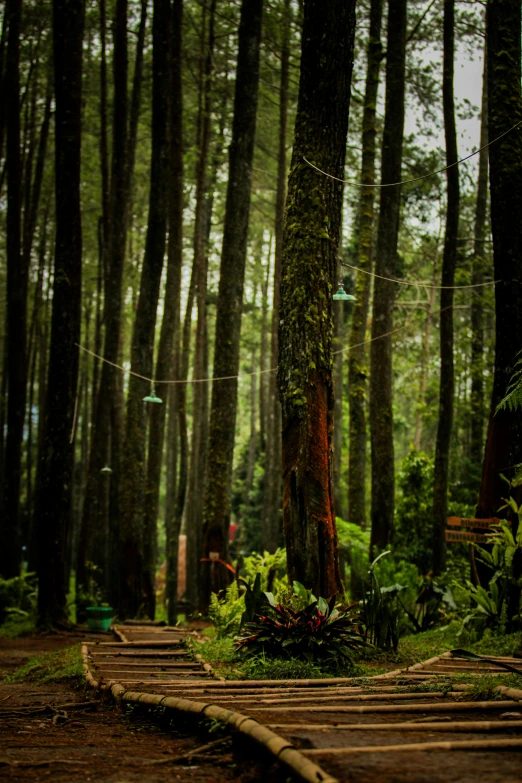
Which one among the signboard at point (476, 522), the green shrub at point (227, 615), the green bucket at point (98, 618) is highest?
the signboard at point (476, 522)

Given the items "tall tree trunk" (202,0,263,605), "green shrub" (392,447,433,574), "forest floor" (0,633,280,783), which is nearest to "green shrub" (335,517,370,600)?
"green shrub" (392,447,433,574)

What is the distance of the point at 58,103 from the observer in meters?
12.1

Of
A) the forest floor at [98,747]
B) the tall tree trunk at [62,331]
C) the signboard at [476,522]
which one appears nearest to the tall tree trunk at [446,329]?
the signboard at [476,522]

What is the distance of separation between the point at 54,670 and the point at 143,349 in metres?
8.09

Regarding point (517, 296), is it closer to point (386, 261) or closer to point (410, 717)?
point (386, 261)

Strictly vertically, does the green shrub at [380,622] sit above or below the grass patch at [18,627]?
above

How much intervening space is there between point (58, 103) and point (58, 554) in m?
6.45

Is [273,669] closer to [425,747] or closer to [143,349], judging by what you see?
[425,747]

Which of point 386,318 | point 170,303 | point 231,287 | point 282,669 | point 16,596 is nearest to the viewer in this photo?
point 282,669

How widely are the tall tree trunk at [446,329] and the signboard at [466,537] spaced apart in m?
4.10

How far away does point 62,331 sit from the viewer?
38.5 ft

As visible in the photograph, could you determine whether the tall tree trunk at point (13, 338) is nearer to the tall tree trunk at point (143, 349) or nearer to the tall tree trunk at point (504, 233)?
the tall tree trunk at point (143, 349)

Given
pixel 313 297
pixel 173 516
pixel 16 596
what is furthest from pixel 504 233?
pixel 173 516

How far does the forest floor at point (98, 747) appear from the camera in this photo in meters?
3.34
